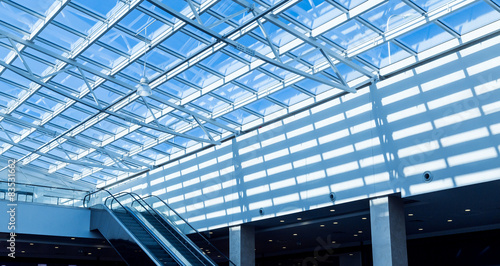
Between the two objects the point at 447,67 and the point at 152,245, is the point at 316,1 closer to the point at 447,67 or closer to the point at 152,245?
the point at 447,67

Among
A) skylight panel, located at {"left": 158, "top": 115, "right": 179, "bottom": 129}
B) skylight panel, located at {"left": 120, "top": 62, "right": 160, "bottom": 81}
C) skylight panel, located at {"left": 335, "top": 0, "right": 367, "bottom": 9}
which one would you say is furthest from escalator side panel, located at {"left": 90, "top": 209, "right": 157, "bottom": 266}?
skylight panel, located at {"left": 335, "top": 0, "right": 367, "bottom": 9}

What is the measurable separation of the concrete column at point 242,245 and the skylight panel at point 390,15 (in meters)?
10.4

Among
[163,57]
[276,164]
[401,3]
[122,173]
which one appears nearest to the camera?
[401,3]

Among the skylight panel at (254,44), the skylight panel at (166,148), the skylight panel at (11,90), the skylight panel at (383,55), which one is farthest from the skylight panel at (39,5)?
the skylight panel at (166,148)

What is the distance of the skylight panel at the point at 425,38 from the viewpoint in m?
15.5

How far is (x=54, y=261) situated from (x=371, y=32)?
75.2ft

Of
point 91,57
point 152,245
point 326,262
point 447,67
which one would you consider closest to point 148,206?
point 152,245

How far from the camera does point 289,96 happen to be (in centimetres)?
2030

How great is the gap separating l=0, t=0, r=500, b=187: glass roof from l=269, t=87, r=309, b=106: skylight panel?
0.13 ft

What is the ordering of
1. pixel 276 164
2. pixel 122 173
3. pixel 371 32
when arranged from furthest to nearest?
pixel 122 173, pixel 276 164, pixel 371 32

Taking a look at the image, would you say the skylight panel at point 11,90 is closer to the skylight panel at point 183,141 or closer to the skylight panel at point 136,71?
the skylight panel at point 136,71

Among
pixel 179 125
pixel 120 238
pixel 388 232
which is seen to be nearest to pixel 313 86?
pixel 388 232

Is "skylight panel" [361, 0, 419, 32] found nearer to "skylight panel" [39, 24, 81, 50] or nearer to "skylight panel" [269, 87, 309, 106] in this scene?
"skylight panel" [269, 87, 309, 106]

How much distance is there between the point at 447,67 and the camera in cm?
1499
